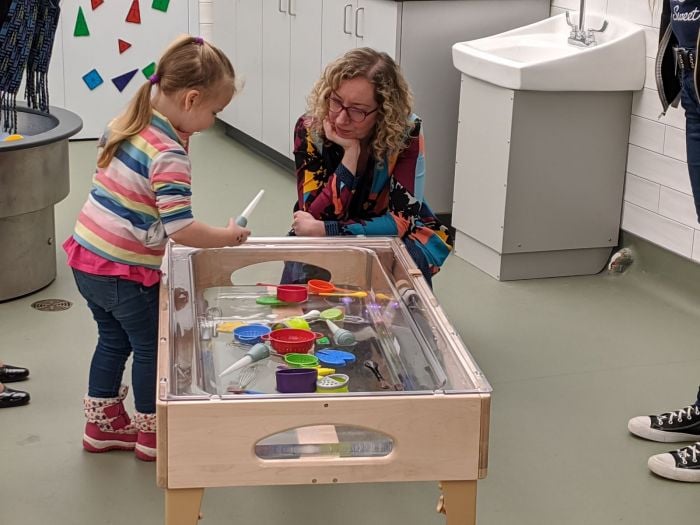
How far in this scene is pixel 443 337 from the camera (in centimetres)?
211

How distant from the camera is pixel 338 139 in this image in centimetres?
290

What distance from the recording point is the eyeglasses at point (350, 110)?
278cm

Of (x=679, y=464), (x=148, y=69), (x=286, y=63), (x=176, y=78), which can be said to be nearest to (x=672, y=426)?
(x=679, y=464)

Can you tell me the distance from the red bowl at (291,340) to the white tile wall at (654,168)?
2097mm

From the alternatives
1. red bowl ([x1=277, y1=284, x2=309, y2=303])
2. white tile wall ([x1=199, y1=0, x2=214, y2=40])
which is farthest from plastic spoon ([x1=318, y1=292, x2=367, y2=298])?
white tile wall ([x1=199, y1=0, x2=214, y2=40])

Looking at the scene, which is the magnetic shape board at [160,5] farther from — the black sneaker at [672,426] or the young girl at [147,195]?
the black sneaker at [672,426]

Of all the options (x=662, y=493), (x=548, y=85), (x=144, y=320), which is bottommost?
(x=662, y=493)

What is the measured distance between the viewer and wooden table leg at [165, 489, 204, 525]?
1822mm

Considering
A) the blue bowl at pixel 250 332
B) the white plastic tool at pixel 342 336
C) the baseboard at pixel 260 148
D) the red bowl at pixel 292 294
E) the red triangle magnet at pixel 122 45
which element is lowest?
the baseboard at pixel 260 148

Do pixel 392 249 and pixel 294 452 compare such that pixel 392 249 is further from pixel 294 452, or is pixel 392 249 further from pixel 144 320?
pixel 294 452

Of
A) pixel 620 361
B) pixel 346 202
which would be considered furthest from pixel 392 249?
pixel 620 361

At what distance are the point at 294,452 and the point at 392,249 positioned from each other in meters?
0.85

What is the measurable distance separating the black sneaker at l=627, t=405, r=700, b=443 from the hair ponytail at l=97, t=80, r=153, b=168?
5.03 feet

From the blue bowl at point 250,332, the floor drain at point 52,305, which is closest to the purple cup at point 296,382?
the blue bowl at point 250,332
